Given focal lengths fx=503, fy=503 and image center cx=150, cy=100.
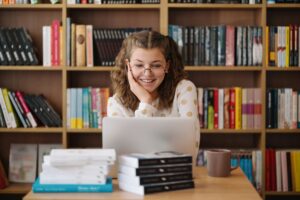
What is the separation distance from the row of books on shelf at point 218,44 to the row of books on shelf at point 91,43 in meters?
0.37

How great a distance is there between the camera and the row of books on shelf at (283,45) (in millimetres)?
3377

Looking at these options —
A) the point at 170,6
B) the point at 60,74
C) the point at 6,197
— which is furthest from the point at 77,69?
the point at 6,197

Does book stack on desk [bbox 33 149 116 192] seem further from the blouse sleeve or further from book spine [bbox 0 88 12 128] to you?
book spine [bbox 0 88 12 128]

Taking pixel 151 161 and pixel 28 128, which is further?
pixel 28 128

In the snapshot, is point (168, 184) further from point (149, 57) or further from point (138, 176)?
point (149, 57)

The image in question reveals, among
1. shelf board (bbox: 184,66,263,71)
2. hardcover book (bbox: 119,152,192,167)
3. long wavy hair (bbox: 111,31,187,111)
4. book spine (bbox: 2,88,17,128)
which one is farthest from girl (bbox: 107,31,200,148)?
book spine (bbox: 2,88,17,128)

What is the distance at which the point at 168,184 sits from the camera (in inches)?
64.9

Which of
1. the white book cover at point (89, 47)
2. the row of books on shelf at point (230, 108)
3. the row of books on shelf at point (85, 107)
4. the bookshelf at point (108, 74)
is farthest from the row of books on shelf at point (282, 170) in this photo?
the white book cover at point (89, 47)

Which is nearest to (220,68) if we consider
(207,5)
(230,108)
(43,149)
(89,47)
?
(230,108)

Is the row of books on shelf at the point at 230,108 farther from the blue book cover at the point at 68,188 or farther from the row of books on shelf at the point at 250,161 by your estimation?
the blue book cover at the point at 68,188

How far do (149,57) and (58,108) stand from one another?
157 centimetres

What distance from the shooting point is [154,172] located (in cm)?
163

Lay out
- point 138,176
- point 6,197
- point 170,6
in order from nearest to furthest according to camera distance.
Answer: point 138,176 → point 170,6 → point 6,197

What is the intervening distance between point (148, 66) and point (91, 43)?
1196 mm
